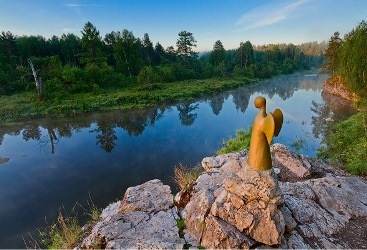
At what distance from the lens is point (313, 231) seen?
524 centimetres

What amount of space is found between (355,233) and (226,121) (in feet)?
60.3

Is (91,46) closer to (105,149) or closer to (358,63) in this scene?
(105,149)

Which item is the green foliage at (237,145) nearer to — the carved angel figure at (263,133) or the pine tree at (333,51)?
the carved angel figure at (263,133)

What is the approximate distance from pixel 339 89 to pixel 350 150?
1088 inches

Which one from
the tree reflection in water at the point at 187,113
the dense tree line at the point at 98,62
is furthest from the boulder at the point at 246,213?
the dense tree line at the point at 98,62

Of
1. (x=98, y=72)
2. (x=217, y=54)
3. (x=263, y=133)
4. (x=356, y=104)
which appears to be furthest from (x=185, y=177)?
(x=217, y=54)

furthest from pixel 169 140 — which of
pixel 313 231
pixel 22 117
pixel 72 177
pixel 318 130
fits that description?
pixel 22 117

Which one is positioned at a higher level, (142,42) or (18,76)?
(142,42)

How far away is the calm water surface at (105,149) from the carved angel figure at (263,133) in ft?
23.1

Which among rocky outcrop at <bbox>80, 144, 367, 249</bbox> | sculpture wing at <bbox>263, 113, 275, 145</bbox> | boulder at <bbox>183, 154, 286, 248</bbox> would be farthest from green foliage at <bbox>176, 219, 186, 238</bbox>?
sculpture wing at <bbox>263, 113, 275, 145</bbox>

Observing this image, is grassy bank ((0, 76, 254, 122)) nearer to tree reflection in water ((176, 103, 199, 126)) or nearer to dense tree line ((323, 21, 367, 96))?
tree reflection in water ((176, 103, 199, 126))

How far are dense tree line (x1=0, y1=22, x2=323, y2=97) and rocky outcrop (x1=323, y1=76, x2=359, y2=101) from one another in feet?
87.3

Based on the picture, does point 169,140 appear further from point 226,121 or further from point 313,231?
point 313,231

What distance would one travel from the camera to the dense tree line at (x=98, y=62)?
36875 millimetres
